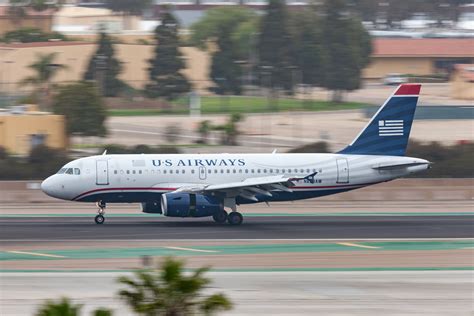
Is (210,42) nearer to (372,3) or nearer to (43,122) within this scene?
(372,3)

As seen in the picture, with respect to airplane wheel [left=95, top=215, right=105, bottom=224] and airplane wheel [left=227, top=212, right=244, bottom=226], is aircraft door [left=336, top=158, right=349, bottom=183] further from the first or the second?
airplane wheel [left=95, top=215, right=105, bottom=224]

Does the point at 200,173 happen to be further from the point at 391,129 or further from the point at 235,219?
the point at 391,129

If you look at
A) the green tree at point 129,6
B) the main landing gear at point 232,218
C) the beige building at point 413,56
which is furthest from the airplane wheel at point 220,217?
the green tree at point 129,6

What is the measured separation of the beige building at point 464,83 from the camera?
105244mm

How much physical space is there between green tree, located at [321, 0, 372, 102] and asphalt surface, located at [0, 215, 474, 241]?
7159 cm

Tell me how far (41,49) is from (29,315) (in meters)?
87.7

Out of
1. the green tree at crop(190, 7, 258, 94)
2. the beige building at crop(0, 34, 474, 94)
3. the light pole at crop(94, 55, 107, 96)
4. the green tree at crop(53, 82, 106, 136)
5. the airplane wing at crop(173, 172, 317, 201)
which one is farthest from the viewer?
the green tree at crop(190, 7, 258, 94)

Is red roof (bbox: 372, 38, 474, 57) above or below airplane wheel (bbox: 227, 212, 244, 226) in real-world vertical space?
above

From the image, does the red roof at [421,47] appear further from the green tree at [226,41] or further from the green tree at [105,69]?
the green tree at [105,69]

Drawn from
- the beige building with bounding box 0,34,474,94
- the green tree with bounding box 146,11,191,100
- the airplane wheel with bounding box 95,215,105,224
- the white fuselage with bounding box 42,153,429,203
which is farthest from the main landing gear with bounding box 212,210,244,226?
the green tree with bounding box 146,11,191,100

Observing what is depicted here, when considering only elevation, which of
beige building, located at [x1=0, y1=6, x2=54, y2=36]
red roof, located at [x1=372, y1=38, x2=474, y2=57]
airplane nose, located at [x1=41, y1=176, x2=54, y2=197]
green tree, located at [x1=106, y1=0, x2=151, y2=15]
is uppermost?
green tree, located at [x1=106, y1=0, x2=151, y2=15]

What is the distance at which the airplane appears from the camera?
3766cm

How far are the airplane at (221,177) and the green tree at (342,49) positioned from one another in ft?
235

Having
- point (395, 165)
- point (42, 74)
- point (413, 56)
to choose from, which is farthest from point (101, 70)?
point (395, 165)
